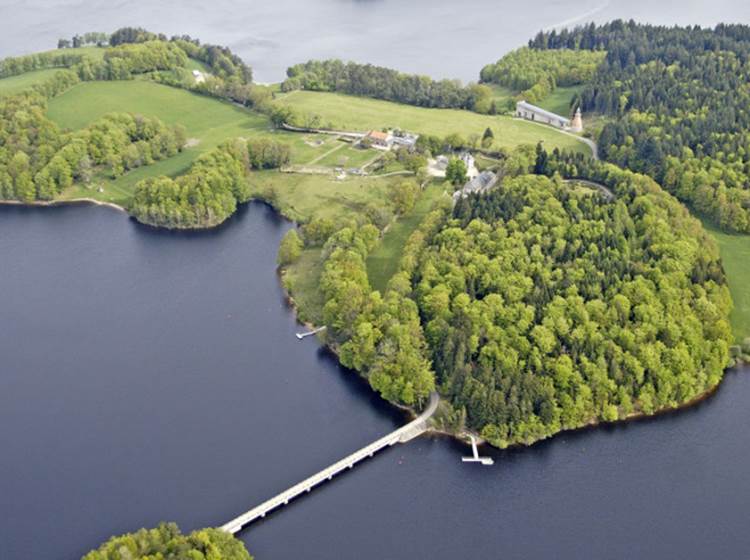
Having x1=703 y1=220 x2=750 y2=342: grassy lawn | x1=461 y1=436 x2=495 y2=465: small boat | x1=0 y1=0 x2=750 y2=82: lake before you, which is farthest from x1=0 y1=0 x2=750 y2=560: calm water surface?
x1=0 y1=0 x2=750 y2=82: lake

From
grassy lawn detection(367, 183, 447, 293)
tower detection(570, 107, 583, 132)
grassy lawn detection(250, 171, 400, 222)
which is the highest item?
tower detection(570, 107, 583, 132)

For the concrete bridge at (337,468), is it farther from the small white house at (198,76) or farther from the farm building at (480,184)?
the small white house at (198,76)

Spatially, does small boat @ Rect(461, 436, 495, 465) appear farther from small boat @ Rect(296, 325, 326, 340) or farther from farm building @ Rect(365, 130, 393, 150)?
farm building @ Rect(365, 130, 393, 150)

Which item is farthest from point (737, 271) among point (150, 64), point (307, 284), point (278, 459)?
point (150, 64)

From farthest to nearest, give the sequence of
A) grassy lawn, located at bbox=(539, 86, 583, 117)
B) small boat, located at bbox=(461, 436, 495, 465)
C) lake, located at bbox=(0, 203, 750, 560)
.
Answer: grassy lawn, located at bbox=(539, 86, 583, 117), small boat, located at bbox=(461, 436, 495, 465), lake, located at bbox=(0, 203, 750, 560)

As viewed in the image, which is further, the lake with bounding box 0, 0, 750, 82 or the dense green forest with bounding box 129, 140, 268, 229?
the lake with bounding box 0, 0, 750, 82

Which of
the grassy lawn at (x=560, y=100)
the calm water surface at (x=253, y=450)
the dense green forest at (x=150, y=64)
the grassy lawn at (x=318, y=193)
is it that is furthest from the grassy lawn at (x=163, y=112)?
the grassy lawn at (x=560, y=100)
